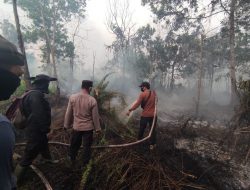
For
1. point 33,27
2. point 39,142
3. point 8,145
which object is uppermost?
point 33,27

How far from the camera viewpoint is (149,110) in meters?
7.51

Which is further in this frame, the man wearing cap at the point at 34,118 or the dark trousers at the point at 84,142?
the dark trousers at the point at 84,142

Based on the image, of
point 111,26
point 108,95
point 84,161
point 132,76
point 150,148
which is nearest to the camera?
point 84,161

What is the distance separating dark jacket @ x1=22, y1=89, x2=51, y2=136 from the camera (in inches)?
185

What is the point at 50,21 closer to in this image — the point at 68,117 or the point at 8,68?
the point at 68,117

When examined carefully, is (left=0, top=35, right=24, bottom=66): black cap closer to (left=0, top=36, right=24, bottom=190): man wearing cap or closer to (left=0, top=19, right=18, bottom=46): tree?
(left=0, top=36, right=24, bottom=190): man wearing cap

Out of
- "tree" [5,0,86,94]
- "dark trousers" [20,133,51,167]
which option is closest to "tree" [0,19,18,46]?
"tree" [5,0,86,94]

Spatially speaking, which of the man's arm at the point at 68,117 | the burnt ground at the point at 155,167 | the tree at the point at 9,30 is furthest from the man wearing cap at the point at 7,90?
the tree at the point at 9,30

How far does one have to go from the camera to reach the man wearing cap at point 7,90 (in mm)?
1103

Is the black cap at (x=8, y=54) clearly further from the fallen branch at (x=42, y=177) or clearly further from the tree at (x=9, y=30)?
the tree at (x=9, y=30)

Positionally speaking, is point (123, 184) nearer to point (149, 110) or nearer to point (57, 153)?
point (57, 153)

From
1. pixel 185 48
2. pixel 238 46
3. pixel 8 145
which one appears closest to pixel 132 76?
pixel 185 48

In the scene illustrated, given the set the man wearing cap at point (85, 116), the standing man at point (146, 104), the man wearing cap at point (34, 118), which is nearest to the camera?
the man wearing cap at point (34, 118)

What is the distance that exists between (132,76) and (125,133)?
29.1m
